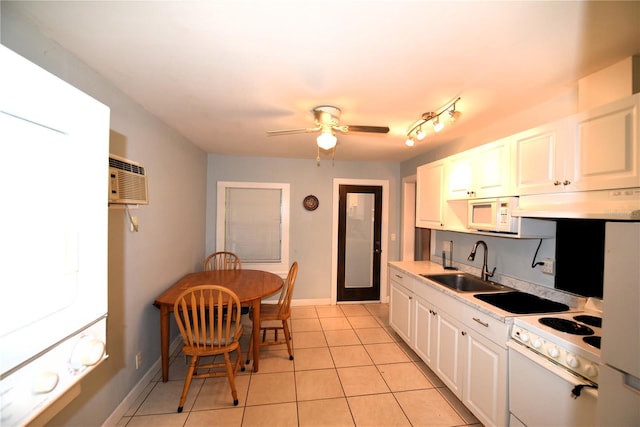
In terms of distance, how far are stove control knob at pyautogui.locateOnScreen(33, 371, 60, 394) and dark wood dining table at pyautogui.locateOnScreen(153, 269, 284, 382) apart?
176 centimetres

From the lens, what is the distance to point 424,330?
8.20 ft

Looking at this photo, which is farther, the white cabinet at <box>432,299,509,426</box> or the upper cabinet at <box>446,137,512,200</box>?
the upper cabinet at <box>446,137,512,200</box>

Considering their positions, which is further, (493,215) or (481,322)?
(493,215)

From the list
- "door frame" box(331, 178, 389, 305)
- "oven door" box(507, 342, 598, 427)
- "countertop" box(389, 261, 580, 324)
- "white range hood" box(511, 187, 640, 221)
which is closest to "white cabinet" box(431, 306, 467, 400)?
"countertop" box(389, 261, 580, 324)

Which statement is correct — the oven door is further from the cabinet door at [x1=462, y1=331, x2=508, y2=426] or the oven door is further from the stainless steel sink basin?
the stainless steel sink basin

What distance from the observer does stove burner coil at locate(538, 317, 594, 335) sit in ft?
4.60

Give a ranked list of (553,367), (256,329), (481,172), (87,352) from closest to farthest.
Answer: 1. (87,352)
2. (553,367)
3. (481,172)
4. (256,329)

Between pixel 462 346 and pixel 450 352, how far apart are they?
0.18m

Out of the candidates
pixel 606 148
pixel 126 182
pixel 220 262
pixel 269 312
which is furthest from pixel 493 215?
pixel 220 262

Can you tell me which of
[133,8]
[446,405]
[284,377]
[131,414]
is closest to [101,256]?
[133,8]

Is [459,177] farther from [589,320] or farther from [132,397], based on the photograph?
[132,397]

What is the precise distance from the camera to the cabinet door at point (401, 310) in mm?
2816

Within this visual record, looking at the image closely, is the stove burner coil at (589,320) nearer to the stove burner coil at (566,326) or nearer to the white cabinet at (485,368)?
the stove burner coil at (566,326)

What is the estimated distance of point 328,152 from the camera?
148 inches
